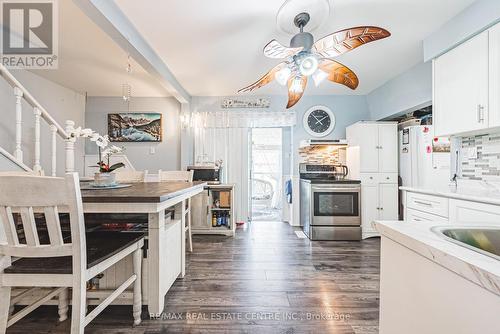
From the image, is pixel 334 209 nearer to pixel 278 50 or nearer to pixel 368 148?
pixel 368 148

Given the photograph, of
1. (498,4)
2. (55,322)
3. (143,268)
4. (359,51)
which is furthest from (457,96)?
(55,322)

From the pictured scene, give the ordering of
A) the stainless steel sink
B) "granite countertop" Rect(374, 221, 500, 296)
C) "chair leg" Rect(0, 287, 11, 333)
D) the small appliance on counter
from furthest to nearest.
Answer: the small appliance on counter
"chair leg" Rect(0, 287, 11, 333)
the stainless steel sink
"granite countertop" Rect(374, 221, 500, 296)

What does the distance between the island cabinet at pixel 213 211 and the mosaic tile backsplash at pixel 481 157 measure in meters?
2.79

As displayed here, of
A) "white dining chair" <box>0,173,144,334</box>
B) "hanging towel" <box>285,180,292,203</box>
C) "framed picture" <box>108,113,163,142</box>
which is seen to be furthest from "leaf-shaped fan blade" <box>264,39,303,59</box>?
"framed picture" <box>108,113,163,142</box>

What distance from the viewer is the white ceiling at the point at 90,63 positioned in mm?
2264

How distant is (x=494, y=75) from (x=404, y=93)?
62.6 inches

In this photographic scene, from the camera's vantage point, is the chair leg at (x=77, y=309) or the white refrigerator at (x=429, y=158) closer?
the chair leg at (x=77, y=309)

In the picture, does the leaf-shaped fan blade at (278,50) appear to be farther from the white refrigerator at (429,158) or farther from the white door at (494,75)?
the white refrigerator at (429,158)

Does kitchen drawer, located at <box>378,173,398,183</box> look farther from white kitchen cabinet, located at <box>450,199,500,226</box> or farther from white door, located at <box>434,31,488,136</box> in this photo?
white kitchen cabinet, located at <box>450,199,500,226</box>

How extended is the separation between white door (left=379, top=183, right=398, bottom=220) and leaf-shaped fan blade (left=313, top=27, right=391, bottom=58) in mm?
2431

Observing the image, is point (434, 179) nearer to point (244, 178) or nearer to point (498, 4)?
point (498, 4)

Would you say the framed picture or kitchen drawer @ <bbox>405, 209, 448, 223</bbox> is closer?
kitchen drawer @ <bbox>405, 209, 448, 223</bbox>

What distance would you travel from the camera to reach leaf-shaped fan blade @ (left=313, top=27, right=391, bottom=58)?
165 cm
